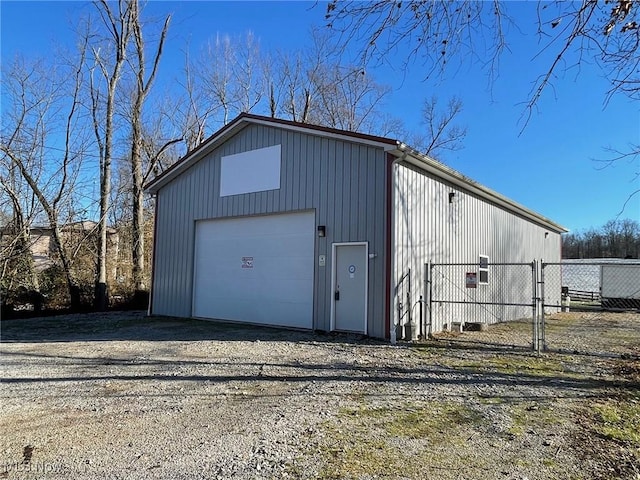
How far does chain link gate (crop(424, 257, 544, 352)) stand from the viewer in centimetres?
922

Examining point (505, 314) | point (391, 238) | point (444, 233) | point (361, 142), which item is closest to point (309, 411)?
point (391, 238)

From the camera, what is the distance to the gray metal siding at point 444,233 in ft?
32.3

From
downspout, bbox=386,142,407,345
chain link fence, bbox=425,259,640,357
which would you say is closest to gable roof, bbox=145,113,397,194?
downspout, bbox=386,142,407,345

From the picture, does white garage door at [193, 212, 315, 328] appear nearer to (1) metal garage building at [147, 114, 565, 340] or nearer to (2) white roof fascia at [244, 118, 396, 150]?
(1) metal garage building at [147, 114, 565, 340]

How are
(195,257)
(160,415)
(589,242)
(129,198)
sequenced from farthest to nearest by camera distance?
1. (589,242)
2. (129,198)
3. (195,257)
4. (160,415)

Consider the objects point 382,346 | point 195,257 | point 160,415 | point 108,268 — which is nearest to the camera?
point 160,415

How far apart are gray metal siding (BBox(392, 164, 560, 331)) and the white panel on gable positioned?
3497 millimetres

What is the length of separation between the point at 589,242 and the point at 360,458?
194 feet

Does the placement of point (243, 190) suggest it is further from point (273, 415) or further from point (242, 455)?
point (242, 455)

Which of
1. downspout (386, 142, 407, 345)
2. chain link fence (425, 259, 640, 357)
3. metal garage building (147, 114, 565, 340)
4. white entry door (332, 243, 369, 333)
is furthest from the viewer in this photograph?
white entry door (332, 243, 369, 333)

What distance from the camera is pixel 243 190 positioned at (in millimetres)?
12438

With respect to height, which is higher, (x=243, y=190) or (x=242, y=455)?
(x=243, y=190)

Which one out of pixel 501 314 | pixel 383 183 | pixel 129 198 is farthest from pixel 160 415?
pixel 129 198

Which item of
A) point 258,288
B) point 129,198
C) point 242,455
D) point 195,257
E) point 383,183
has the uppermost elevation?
point 129,198
